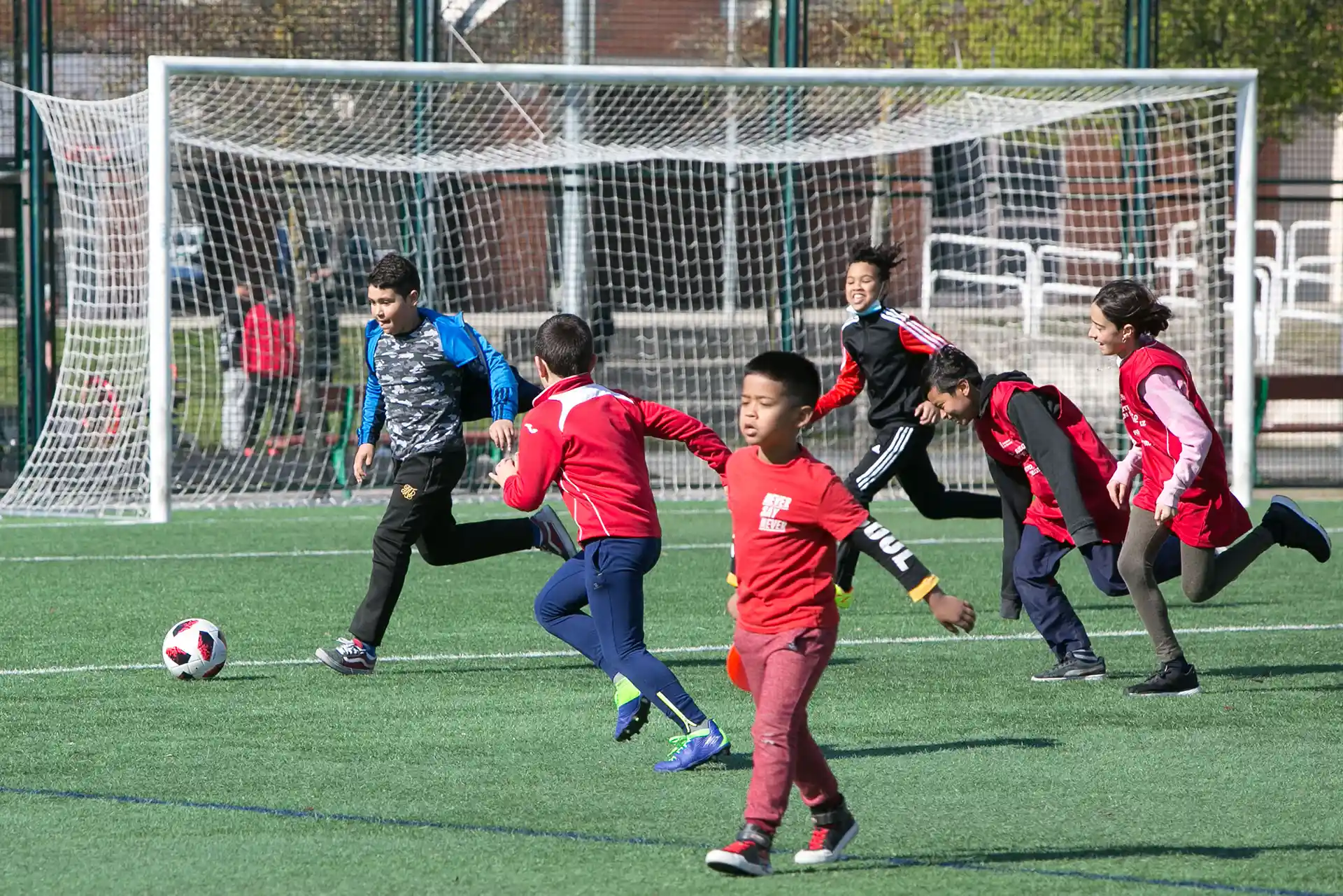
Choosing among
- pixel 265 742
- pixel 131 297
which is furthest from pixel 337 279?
pixel 265 742

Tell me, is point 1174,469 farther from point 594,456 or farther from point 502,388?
point 502,388

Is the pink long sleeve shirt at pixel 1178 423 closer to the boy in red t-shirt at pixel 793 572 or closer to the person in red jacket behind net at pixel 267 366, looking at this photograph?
the boy in red t-shirt at pixel 793 572

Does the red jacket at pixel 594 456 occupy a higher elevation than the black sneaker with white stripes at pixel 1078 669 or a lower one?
higher

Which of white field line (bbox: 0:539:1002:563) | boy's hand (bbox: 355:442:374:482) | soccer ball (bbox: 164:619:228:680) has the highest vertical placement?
boy's hand (bbox: 355:442:374:482)

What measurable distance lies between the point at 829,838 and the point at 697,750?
1.12 meters

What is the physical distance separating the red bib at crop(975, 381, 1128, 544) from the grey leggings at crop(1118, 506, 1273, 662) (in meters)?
0.14

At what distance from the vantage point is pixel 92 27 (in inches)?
597

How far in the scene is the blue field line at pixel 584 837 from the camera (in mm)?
4355

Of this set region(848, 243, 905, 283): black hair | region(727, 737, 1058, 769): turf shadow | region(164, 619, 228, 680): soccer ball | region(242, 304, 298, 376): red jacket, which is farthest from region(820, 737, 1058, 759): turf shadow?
region(242, 304, 298, 376): red jacket

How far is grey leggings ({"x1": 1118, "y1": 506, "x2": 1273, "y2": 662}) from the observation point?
22.6 feet

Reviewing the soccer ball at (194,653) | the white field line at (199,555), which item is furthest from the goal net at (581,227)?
the soccer ball at (194,653)

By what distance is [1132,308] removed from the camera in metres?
6.69

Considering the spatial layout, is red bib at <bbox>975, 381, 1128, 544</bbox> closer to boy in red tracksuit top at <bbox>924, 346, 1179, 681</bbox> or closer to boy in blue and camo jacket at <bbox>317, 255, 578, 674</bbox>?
boy in red tracksuit top at <bbox>924, 346, 1179, 681</bbox>

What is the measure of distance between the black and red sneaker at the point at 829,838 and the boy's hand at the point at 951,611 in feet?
1.80
